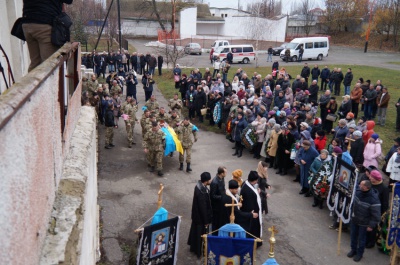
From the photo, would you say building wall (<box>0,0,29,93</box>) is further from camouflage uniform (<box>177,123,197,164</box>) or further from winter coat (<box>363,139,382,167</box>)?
winter coat (<box>363,139,382,167</box>)

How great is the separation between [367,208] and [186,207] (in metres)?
4.11

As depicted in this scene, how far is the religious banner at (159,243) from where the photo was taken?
6105mm

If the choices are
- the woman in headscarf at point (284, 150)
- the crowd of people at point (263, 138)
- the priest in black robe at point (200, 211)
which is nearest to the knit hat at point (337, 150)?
the crowd of people at point (263, 138)

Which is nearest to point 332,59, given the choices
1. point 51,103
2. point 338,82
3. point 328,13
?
point 338,82

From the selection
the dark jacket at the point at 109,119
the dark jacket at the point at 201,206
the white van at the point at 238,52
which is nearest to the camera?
the dark jacket at the point at 201,206

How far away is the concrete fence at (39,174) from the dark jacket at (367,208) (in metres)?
5.52

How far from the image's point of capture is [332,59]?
37562mm

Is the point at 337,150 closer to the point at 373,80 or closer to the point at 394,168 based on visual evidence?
the point at 394,168

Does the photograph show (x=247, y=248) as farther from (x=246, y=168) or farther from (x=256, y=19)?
(x=256, y=19)

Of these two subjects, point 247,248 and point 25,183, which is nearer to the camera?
point 25,183

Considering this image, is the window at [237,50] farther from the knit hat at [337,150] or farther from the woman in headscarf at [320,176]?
the woman in headscarf at [320,176]

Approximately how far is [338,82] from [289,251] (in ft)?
49.5

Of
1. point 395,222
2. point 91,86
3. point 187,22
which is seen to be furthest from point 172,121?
point 187,22

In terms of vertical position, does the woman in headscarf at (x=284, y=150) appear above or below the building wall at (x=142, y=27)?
below
